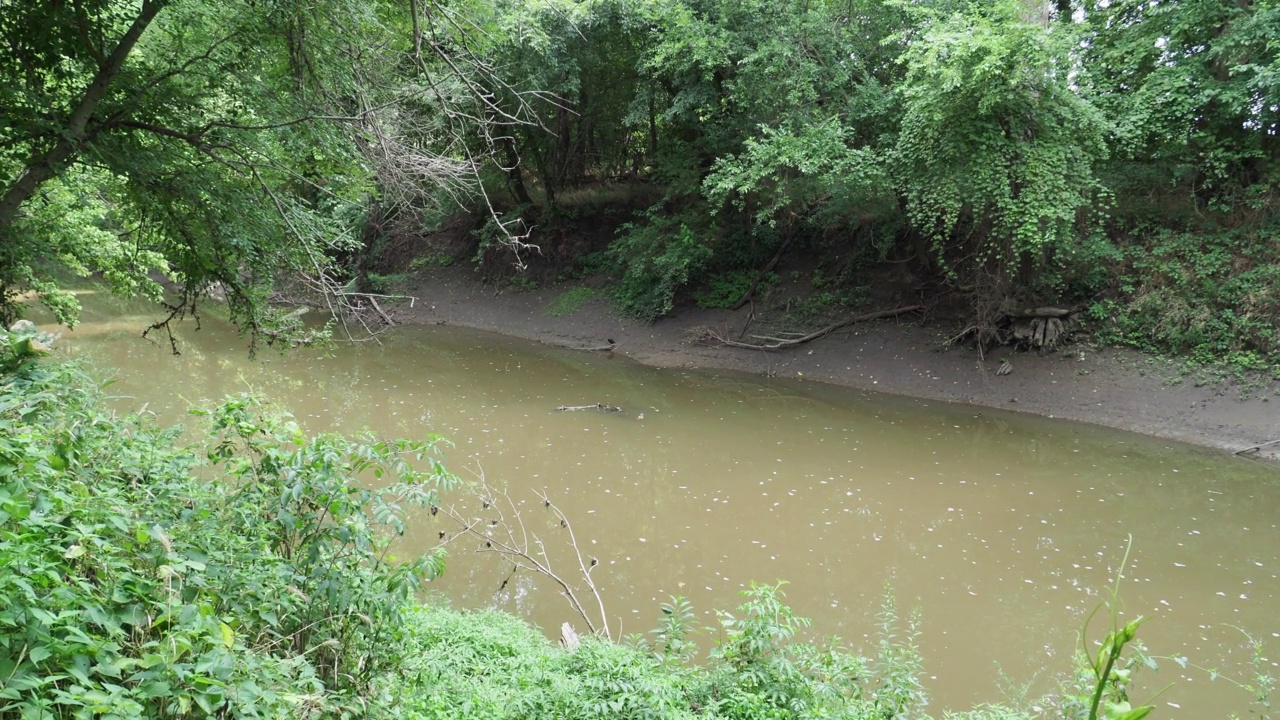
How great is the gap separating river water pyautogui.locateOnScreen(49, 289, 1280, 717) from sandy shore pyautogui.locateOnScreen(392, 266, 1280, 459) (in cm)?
53

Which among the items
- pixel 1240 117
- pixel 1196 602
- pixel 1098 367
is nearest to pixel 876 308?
pixel 1098 367

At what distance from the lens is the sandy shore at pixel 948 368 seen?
8.99 m

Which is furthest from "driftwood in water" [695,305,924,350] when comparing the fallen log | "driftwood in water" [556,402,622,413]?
"driftwood in water" [556,402,622,413]

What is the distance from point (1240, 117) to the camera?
9852mm

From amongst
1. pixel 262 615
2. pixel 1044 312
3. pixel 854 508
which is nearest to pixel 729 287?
pixel 1044 312

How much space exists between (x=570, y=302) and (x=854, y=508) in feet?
35.5

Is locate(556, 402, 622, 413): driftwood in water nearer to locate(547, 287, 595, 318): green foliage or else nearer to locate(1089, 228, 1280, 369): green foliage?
locate(547, 287, 595, 318): green foliage

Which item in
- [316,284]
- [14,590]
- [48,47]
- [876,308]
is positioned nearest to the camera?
[14,590]

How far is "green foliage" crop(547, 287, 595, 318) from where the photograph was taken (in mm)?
16500

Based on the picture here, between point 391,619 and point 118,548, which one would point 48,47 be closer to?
point 118,548

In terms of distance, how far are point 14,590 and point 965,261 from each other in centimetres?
1252

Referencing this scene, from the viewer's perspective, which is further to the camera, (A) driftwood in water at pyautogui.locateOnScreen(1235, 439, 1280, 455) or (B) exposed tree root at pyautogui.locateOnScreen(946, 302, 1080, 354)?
(B) exposed tree root at pyautogui.locateOnScreen(946, 302, 1080, 354)

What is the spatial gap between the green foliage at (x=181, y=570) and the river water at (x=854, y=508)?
35.7 inches

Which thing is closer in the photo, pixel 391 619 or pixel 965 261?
pixel 391 619
